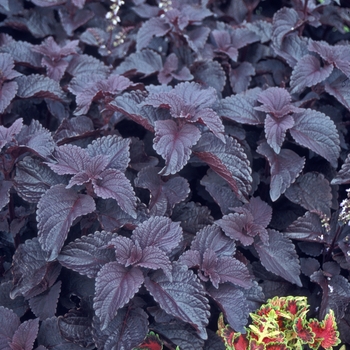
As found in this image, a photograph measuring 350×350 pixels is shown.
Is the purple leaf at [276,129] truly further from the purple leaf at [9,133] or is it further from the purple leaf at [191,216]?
the purple leaf at [9,133]

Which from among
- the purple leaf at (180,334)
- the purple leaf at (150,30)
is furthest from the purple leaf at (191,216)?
the purple leaf at (150,30)

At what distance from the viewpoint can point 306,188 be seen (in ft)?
5.74

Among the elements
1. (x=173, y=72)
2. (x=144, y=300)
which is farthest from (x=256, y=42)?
(x=144, y=300)

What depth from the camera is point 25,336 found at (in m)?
1.42

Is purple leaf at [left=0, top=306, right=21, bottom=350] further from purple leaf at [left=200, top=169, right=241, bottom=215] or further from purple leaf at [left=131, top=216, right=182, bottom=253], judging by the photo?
purple leaf at [left=200, top=169, right=241, bottom=215]

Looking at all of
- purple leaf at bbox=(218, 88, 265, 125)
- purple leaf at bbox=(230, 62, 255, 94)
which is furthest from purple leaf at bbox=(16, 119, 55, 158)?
purple leaf at bbox=(230, 62, 255, 94)

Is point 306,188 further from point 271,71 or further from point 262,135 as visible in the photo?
point 271,71

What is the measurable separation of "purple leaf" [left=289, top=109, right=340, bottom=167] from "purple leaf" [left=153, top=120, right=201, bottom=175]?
0.35 metres

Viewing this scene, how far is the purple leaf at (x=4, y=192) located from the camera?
1.49 metres

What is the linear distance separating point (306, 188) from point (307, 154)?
239mm

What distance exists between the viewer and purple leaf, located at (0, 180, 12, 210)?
1.49 meters

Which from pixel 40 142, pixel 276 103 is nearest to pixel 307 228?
pixel 276 103

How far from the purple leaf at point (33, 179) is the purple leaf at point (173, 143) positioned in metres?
0.32

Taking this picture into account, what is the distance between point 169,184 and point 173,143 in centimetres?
16
